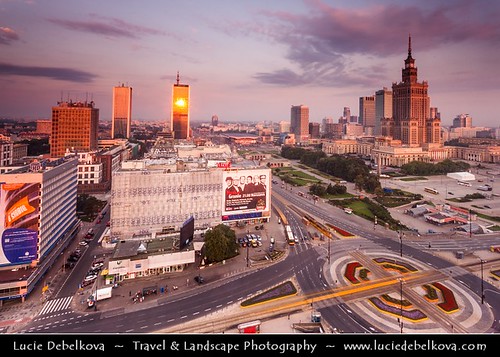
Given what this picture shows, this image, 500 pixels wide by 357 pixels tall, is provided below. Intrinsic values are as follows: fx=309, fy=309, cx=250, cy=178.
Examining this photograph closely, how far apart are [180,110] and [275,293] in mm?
171622

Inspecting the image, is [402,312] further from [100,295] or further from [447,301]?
[100,295]

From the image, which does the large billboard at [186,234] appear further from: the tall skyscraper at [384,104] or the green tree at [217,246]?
the tall skyscraper at [384,104]

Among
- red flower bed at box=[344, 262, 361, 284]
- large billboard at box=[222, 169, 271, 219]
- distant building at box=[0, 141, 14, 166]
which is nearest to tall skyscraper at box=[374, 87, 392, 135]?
large billboard at box=[222, 169, 271, 219]

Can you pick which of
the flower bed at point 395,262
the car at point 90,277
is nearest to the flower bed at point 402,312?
the flower bed at point 395,262

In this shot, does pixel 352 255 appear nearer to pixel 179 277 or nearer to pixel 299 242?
pixel 299 242

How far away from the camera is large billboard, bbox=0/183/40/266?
29.6m

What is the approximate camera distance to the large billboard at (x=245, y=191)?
4784 centimetres

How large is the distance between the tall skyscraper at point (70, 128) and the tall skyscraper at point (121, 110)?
287 feet

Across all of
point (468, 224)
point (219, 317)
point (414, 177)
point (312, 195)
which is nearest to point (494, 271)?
point (468, 224)

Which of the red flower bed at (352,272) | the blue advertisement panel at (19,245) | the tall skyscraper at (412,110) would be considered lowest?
the red flower bed at (352,272)

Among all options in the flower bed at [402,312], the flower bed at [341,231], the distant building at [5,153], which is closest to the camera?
the flower bed at [402,312]

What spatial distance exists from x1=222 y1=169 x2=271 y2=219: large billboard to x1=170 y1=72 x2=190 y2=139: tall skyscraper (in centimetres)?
14287

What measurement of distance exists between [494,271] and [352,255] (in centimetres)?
1480

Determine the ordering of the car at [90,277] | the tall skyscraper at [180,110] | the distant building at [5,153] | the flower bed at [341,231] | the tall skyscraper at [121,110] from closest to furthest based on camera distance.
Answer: the car at [90,277]
the flower bed at [341,231]
the distant building at [5,153]
the tall skyscraper at [121,110]
the tall skyscraper at [180,110]
